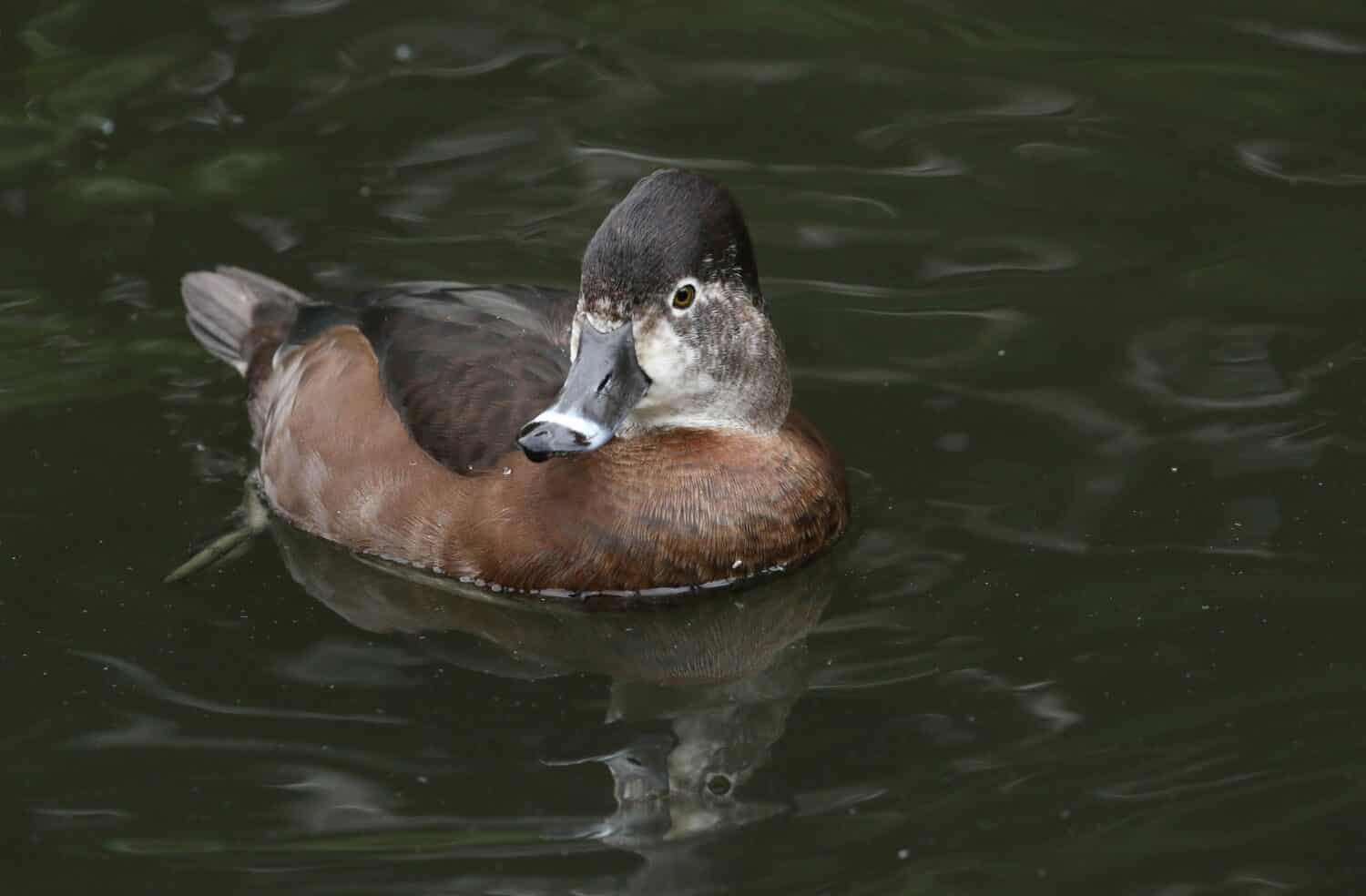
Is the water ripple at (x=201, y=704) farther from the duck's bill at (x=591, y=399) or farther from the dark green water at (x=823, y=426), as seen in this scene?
the duck's bill at (x=591, y=399)

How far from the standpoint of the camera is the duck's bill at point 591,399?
5.93 metres

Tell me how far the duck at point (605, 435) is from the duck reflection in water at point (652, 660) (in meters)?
0.08

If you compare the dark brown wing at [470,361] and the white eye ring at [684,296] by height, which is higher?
the white eye ring at [684,296]

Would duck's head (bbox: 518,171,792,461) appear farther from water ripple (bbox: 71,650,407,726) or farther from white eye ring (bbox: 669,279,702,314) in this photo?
water ripple (bbox: 71,650,407,726)

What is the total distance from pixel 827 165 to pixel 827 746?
12.0 feet

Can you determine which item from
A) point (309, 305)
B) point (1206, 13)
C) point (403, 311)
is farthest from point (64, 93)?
point (1206, 13)

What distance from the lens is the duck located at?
20.1ft

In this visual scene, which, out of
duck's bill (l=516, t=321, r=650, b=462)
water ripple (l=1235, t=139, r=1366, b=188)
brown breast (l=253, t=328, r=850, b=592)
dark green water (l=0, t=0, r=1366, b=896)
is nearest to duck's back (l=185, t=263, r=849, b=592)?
brown breast (l=253, t=328, r=850, b=592)

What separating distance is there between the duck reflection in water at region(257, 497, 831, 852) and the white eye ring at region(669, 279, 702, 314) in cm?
85

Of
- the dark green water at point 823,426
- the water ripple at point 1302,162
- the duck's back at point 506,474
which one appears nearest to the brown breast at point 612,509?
the duck's back at point 506,474

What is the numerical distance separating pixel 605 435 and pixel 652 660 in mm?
643

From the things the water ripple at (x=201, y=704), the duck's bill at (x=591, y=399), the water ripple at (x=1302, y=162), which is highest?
the water ripple at (x=1302, y=162)

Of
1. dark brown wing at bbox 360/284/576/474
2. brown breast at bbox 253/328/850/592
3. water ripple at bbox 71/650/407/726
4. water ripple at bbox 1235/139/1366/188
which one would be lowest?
water ripple at bbox 71/650/407/726

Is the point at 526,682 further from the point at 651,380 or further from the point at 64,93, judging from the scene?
the point at 64,93
